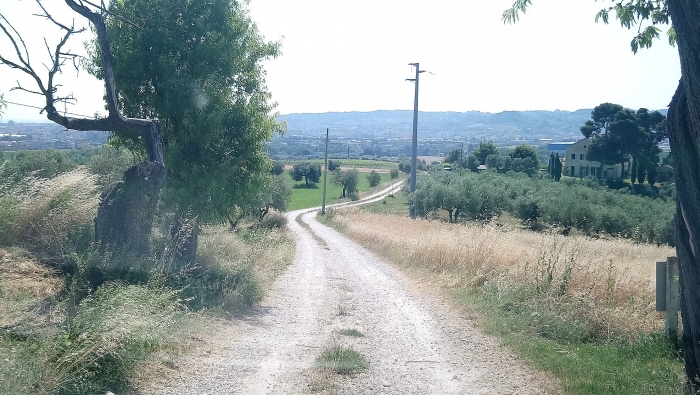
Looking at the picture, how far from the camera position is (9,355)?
4.76 metres

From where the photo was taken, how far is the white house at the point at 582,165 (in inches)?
1551

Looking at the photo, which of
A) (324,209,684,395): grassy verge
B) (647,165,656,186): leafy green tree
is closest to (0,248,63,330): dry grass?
(324,209,684,395): grassy verge

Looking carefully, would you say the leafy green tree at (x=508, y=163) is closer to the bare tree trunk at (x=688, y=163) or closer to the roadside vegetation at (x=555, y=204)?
the roadside vegetation at (x=555, y=204)

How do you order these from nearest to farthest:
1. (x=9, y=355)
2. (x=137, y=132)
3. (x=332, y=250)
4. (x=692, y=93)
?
(x=9, y=355)
(x=692, y=93)
(x=137, y=132)
(x=332, y=250)

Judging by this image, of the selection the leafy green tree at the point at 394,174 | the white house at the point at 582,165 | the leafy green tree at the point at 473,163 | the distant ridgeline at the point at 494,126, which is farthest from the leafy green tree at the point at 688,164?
the distant ridgeline at the point at 494,126

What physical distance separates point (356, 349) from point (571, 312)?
3.25m

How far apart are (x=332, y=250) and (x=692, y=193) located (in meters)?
18.9

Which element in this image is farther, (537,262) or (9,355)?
(537,262)

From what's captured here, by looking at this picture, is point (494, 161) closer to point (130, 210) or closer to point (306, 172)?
point (306, 172)

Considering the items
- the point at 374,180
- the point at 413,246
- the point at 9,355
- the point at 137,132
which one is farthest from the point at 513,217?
the point at 374,180

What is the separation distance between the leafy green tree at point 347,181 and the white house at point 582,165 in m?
40.8

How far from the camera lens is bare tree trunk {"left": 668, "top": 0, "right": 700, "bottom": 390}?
521 centimetres

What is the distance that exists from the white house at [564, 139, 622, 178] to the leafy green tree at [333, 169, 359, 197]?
40763 millimetres

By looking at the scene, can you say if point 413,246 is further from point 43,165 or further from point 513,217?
point 513,217
